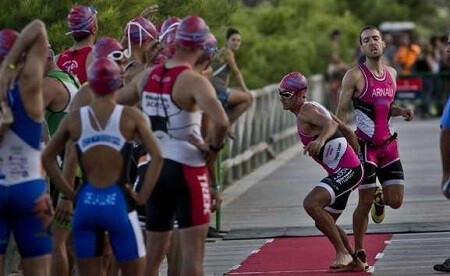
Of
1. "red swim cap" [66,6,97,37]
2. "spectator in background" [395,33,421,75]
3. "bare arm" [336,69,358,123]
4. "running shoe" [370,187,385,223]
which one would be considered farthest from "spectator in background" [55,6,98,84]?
"spectator in background" [395,33,421,75]

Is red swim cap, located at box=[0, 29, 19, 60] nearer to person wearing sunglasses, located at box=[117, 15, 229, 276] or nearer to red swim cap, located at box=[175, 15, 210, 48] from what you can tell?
person wearing sunglasses, located at box=[117, 15, 229, 276]

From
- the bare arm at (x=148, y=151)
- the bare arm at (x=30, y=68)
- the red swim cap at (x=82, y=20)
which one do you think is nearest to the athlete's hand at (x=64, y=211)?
the bare arm at (x=30, y=68)

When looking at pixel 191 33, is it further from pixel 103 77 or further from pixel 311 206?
pixel 311 206

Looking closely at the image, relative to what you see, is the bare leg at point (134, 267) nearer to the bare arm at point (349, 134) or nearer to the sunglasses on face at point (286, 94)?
the sunglasses on face at point (286, 94)

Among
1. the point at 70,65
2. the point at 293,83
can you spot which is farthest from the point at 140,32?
the point at 293,83

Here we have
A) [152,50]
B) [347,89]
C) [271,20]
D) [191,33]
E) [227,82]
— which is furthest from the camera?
[271,20]

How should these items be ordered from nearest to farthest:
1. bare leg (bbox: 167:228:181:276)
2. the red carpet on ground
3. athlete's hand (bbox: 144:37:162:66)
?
bare leg (bbox: 167:228:181:276), athlete's hand (bbox: 144:37:162:66), the red carpet on ground

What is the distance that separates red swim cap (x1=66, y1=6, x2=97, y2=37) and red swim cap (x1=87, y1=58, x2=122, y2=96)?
3063 mm

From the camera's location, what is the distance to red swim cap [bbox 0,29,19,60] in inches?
458

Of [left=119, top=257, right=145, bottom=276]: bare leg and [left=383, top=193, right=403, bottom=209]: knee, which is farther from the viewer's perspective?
[left=383, top=193, right=403, bottom=209]: knee

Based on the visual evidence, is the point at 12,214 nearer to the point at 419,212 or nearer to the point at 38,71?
the point at 38,71

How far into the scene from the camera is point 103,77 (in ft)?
36.2

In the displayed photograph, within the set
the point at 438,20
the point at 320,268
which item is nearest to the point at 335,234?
the point at 320,268

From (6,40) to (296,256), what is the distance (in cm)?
586
